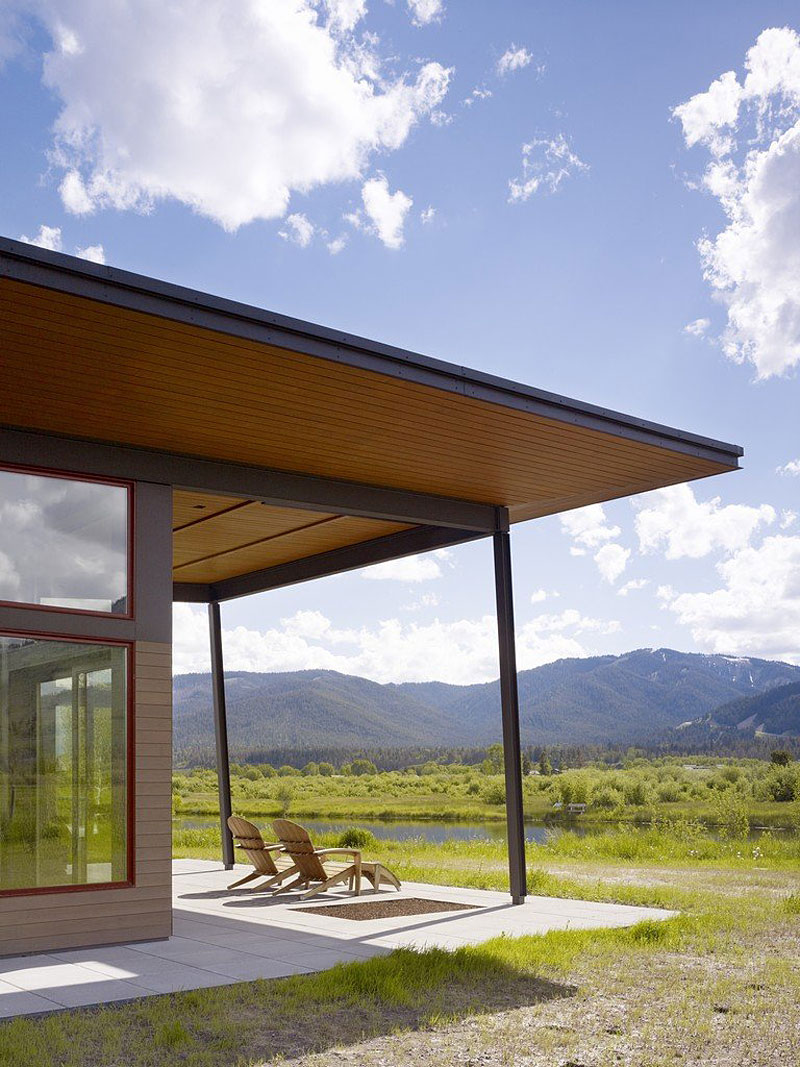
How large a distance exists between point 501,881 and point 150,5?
901cm

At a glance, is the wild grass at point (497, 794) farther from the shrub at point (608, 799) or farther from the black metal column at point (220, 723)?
the black metal column at point (220, 723)

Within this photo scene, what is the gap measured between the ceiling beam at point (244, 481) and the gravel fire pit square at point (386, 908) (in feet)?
Answer: 11.3

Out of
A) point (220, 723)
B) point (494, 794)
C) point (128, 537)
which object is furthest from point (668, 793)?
point (128, 537)

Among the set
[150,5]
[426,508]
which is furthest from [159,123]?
[426,508]

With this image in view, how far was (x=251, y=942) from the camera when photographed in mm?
7973

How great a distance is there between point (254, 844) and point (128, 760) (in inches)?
140

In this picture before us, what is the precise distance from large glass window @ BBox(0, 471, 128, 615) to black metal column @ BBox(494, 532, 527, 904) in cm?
368

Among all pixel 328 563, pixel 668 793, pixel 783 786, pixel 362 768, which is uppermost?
pixel 328 563

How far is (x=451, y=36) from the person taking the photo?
998cm

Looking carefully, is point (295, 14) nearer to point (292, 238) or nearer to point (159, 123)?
point (159, 123)

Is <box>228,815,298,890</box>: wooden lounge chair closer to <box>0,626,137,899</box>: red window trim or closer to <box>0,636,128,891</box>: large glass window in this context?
<box>0,626,137,899</box>: red window trim

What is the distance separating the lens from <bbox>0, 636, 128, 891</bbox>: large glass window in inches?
300

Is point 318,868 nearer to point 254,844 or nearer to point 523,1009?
point 254,844

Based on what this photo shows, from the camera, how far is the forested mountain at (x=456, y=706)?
100 m
